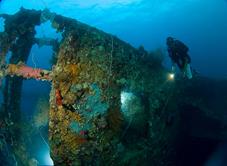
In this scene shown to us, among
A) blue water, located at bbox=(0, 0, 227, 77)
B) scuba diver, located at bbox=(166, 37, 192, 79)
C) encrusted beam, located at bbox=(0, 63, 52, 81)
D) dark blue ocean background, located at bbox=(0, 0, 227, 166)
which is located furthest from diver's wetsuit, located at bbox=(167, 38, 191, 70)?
blue water, located at bbox=(0, 0, 227, 77)

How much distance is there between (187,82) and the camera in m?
8.38

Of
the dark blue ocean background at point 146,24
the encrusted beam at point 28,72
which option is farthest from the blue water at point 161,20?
the encrusted beam at point 28,72

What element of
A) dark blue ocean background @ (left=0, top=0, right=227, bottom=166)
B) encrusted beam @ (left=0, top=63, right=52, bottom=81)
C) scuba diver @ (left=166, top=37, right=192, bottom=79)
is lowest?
encrusted beam @ (left=0, top=63, right=52, bottom=81)

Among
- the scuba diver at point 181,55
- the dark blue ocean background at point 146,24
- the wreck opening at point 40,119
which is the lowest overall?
the wreck opening at point 40,119

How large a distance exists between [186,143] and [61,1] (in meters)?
26.5

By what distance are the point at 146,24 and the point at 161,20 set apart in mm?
3189

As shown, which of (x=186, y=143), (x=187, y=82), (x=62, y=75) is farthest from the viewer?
(x=187, y=82)

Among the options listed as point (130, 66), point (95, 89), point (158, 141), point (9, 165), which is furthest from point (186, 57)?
point (9, 165)

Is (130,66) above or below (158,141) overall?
above

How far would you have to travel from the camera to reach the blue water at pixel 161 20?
3469cm

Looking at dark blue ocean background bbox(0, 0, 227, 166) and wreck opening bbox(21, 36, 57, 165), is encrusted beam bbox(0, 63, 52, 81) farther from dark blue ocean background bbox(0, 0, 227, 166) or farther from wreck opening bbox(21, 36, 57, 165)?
dark blue ocean background bbox(0, 0, 227, 166)

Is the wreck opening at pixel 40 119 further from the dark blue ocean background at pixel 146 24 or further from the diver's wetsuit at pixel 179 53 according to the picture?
the diver's wetsuit at pixel 179 53

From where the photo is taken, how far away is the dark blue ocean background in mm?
30625

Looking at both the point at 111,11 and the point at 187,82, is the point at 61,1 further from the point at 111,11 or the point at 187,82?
the point at 187,82
